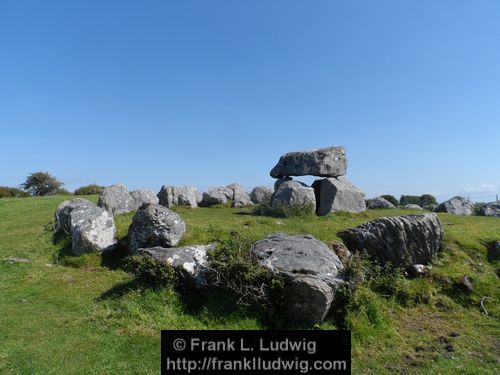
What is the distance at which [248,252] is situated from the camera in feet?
35.7

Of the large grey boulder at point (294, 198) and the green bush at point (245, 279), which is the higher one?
the large grey boulder at point (294, 198)

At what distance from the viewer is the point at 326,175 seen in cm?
2464

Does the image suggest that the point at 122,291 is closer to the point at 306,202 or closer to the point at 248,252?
the point at 248,252

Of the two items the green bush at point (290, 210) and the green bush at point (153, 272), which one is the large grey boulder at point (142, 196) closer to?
the green bush at point (290, 210)

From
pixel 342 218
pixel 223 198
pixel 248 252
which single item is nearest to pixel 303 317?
pixel 248 252

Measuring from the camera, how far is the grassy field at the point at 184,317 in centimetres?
809

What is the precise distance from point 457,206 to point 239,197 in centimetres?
1537

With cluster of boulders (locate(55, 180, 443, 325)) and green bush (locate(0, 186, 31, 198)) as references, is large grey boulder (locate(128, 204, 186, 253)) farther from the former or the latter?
green bush (locate(0, 186, 31, 198))

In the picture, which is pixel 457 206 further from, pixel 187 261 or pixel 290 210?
pixel 187 261

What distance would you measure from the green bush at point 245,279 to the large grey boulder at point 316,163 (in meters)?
14.8

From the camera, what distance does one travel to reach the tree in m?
50.8

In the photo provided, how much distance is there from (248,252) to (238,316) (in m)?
1.86

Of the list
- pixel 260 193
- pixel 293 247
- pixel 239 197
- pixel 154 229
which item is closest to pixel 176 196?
pixel 239 197

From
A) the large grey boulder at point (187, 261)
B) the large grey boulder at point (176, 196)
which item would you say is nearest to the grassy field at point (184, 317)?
the large grey boulder at point (187, 261)
